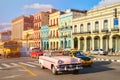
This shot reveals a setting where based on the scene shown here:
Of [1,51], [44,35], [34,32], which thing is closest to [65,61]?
[1,51]

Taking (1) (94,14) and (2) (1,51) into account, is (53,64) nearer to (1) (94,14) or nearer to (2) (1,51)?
(2) (1,51)

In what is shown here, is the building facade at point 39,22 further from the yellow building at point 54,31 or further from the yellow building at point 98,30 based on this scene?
the yellow building at point 98,30

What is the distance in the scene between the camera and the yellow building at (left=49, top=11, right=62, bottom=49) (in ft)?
229

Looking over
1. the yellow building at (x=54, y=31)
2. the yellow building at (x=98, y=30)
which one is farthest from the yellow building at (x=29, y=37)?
the yellow building at (x=98, y=30)

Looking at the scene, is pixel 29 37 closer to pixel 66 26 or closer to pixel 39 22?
pixel 39 22

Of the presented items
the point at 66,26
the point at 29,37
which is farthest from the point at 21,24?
the point at 66,26

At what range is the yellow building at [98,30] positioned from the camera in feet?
149

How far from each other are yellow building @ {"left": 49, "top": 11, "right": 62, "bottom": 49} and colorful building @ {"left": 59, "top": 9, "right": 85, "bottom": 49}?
2498mm

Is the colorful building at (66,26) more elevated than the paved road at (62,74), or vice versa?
the colorful building at (66,26)

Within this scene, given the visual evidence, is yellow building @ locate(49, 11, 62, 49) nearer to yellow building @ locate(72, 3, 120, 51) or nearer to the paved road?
yellow building @ locate(72, 3, 120, 51)

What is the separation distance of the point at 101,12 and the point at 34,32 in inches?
1684

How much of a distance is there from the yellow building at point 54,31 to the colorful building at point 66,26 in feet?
8.20

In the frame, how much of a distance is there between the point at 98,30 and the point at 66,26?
15109mm

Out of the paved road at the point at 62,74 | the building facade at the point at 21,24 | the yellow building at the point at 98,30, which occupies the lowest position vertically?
the paved road at the point at 62,74
